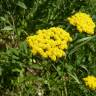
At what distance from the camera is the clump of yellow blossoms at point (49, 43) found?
11.7 feet

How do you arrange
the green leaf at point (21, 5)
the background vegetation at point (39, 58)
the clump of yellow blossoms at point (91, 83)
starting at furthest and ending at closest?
the green leaf at point (21, 5), the background vegetation at point (39, 58), the clump of yellow blossoms at point (91, 83)

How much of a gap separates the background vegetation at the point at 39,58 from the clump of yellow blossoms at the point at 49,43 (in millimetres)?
185

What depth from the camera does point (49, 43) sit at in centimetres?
365

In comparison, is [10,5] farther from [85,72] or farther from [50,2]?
[85,72]

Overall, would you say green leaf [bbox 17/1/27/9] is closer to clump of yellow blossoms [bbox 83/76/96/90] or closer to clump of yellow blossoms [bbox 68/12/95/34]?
clump of yellow blossoms [bbox 68/12/95/34]

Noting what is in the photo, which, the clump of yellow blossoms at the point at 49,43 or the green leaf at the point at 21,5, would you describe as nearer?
the clump of yellow blossoms at the point at 49,43

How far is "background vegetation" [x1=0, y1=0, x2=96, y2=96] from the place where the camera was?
394 cm

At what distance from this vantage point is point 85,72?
14.8ft

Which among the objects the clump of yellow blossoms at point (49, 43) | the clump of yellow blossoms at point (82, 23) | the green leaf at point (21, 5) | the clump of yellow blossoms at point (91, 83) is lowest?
the clump of yellow blossoms at point (91, 83)

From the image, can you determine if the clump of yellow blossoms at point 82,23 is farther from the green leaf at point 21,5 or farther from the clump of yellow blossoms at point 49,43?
the green leaf at point 21,5

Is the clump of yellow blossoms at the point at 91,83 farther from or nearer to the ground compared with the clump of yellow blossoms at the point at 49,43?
nearer to the ground

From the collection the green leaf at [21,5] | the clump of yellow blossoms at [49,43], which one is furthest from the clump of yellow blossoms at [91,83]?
the green leaf at [21,5]

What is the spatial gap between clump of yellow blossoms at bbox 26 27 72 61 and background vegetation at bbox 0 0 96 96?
185 mm

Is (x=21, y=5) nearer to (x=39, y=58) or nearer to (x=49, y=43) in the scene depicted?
(x=39, y=58)
